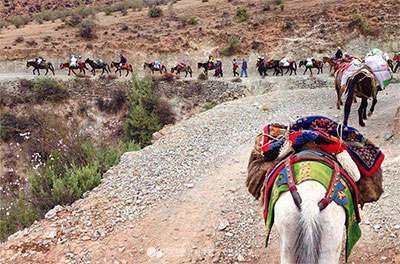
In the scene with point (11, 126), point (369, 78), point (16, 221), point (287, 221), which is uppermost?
point (287, 221)

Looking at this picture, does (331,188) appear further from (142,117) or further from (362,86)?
(142,117)

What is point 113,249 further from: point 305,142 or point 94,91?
point 94,91

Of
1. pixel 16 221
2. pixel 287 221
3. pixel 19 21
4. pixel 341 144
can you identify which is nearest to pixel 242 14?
pixel 19 21

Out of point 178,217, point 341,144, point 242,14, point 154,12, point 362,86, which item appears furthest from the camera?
point 154,12

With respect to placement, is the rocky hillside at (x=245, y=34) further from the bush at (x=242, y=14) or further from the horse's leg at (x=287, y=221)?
the horse's leg at (x=287, y=221)

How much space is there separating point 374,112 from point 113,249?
7850mm

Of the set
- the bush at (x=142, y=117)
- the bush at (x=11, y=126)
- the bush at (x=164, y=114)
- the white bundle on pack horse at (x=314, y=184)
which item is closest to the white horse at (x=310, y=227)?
the white bundle on pack horse at (x=314, y=184)

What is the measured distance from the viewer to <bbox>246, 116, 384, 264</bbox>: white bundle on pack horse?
2033 mm

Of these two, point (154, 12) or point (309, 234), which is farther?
point (154, 12)

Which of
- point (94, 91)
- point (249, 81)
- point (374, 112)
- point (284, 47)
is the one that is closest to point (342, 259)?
point (374, 112)

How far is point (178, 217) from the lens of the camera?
519 cm

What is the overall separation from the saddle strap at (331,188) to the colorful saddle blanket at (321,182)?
0.07 ft

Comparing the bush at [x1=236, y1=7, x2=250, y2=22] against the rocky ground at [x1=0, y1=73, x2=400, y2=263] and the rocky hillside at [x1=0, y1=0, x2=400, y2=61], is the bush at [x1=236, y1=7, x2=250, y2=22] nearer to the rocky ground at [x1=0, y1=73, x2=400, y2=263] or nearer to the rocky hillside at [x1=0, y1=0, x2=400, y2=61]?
the rocky hillside at [x1=0, y1=0, x2=400, y2=61]

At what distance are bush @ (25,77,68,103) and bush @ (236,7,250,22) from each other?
47.2 ft
